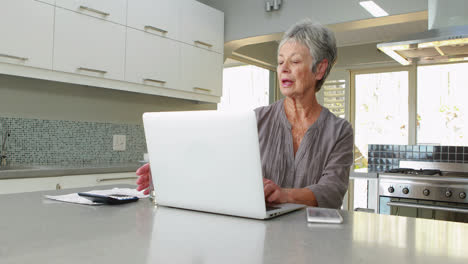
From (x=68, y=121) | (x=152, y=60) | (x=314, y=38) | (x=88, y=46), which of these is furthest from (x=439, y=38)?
(x=68, y=121)

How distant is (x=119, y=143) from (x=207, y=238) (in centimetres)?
286

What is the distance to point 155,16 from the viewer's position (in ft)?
10.8

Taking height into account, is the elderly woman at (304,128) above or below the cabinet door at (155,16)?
below

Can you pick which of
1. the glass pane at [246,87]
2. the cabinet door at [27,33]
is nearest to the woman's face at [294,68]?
the cabinet door at [27,33]

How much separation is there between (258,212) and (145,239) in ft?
0.95

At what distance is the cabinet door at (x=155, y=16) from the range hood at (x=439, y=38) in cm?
165

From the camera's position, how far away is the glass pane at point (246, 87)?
6.35 meters

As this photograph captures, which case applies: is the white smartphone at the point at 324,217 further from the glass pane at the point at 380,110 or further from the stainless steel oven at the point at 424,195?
the glass pane at the point at 380,110

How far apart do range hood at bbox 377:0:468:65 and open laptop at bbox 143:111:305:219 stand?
2171mm

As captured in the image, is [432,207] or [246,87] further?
[246,87]

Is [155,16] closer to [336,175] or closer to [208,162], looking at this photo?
[336,175]

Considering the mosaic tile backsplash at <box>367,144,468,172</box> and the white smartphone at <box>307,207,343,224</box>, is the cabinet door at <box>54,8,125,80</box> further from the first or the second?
the mosaic tile backsplash at <box>367,144,468,172</box>

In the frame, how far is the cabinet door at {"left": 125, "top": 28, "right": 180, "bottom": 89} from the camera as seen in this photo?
3.12 m

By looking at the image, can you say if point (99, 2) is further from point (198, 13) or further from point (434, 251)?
point (434, 251)
